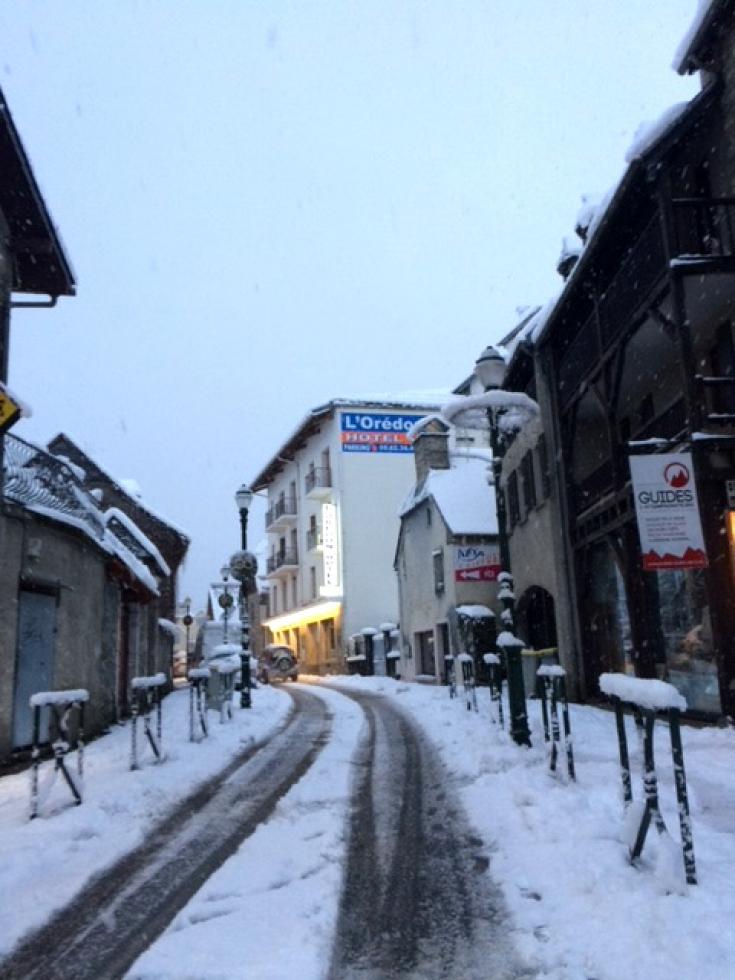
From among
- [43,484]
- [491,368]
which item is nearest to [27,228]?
[43,484]

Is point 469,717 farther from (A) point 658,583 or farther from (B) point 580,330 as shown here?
(B) point 580,330

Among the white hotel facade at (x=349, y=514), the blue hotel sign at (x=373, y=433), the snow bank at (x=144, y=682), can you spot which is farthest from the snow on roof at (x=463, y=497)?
the snow bank at (x=144, y=682)

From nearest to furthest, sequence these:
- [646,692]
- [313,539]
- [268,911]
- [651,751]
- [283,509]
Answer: [268,911] < [646,692] < [651,751] < [313,539] < [283,509]

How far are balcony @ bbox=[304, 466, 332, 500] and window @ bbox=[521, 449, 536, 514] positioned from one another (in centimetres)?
2112

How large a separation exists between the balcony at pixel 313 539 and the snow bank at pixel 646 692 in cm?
3631

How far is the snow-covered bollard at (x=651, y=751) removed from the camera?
4.00 metres

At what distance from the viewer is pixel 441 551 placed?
26109 millimetres

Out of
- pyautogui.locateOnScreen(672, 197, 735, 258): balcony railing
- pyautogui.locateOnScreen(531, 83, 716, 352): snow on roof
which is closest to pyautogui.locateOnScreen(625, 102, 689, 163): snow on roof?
pyautogui.locateOnScreen(531, 83, 716, 352): snow on roof

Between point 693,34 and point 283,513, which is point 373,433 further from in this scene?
point 693,34

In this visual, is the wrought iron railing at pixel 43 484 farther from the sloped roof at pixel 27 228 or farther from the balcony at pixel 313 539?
the balcony at pixel 313 539

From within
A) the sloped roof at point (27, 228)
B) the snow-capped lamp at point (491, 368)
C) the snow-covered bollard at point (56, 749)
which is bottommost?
the snow-covered bollard at point (56, 749)

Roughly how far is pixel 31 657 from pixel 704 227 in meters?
12.4

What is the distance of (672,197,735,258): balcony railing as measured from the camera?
10.9 metres

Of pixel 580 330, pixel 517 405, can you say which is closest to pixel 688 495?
pixel 517 405
